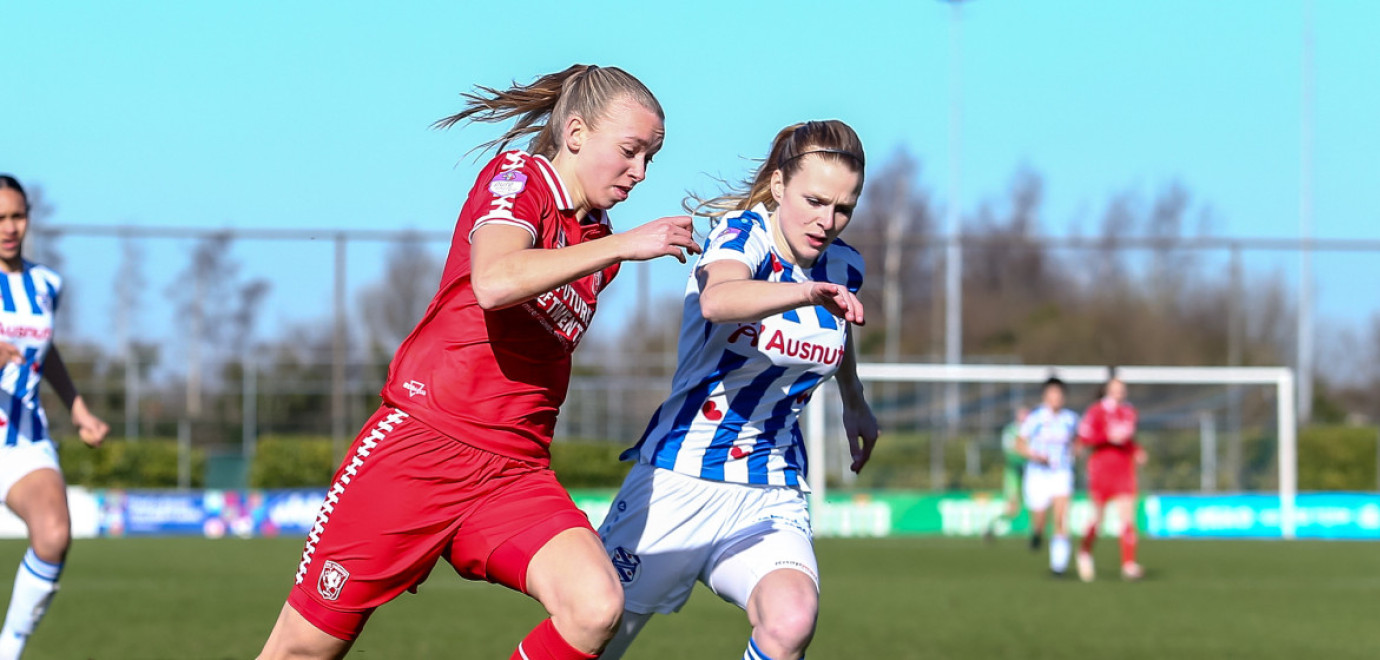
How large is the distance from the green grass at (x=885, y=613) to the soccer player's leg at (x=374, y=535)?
116 inches

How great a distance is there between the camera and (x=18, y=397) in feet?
19.4

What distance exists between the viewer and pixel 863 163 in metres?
4.20

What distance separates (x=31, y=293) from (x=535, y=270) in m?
3.66

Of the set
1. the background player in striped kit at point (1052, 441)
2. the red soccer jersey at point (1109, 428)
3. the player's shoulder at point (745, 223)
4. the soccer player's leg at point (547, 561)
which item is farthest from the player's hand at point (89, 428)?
the background player in striped kit at point (1052, 441)

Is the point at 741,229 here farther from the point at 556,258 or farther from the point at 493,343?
the point at 556,258

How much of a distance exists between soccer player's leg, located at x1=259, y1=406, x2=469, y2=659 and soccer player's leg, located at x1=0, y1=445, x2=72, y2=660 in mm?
2409

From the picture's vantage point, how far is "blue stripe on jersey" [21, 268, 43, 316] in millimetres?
6055

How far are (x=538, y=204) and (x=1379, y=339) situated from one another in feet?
91.4

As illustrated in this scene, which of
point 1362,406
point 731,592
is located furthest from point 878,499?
point 731,592

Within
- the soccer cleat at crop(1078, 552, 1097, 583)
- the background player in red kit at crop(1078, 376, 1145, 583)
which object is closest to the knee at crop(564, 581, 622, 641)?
the soccer cleat at crop(1078, 552, 1097, 583)

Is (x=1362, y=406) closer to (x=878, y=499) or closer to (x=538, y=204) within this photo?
(x=878, y=499)

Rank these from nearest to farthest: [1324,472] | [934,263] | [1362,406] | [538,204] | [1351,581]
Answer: [538,204] < [1351,581] < [1324,472] < [1362,406] < [934,263]

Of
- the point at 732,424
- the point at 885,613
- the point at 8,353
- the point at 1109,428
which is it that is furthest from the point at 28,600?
the point at 1109,428

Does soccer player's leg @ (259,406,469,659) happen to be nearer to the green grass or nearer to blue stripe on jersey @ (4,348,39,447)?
blue stripe on jersey @ (4,348,39,447)
